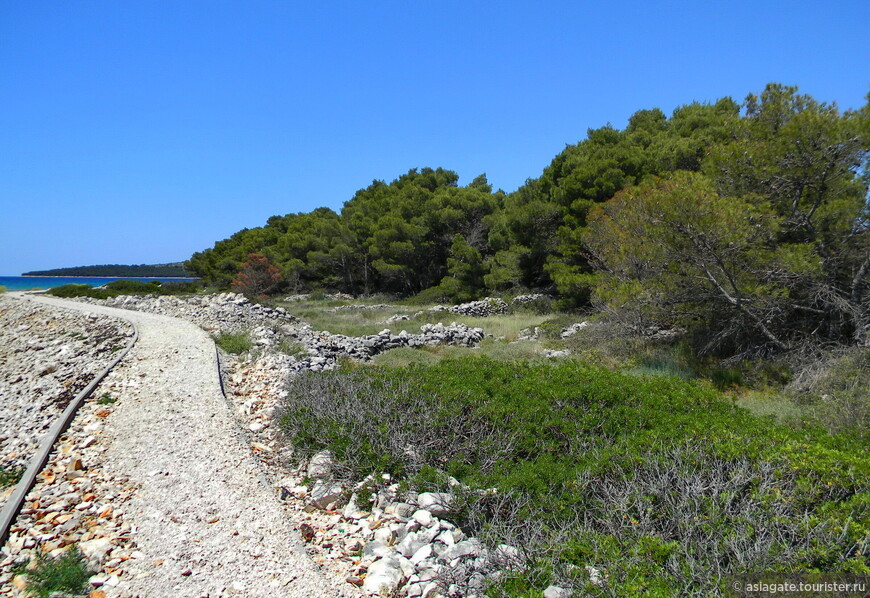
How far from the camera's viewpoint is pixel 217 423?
693 centimetres

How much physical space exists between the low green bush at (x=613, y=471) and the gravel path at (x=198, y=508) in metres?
0.91

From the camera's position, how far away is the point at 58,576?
11.9 feet

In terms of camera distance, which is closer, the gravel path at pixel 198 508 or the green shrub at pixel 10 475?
the gravel path at pixel 198 508

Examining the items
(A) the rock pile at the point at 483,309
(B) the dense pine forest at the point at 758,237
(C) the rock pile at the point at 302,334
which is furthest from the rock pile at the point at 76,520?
(A) the rock pile at the point at 483,309

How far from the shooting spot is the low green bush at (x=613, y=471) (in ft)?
10.1

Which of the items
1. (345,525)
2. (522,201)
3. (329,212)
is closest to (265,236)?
(329,212)

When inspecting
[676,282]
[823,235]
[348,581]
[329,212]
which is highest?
[329,212]

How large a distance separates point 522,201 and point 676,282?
17766 mm

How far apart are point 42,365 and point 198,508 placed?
12089 mm

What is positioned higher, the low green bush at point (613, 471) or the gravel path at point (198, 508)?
the low green bush at point (613, 471)

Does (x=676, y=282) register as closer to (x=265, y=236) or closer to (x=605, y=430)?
(x=605, y=430)

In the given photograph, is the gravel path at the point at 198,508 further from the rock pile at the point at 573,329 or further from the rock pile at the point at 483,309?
the rock pile at the point at 483,309

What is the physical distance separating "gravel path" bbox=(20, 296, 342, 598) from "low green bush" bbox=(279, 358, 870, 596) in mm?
911

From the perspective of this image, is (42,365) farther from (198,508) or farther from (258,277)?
(258,277)
